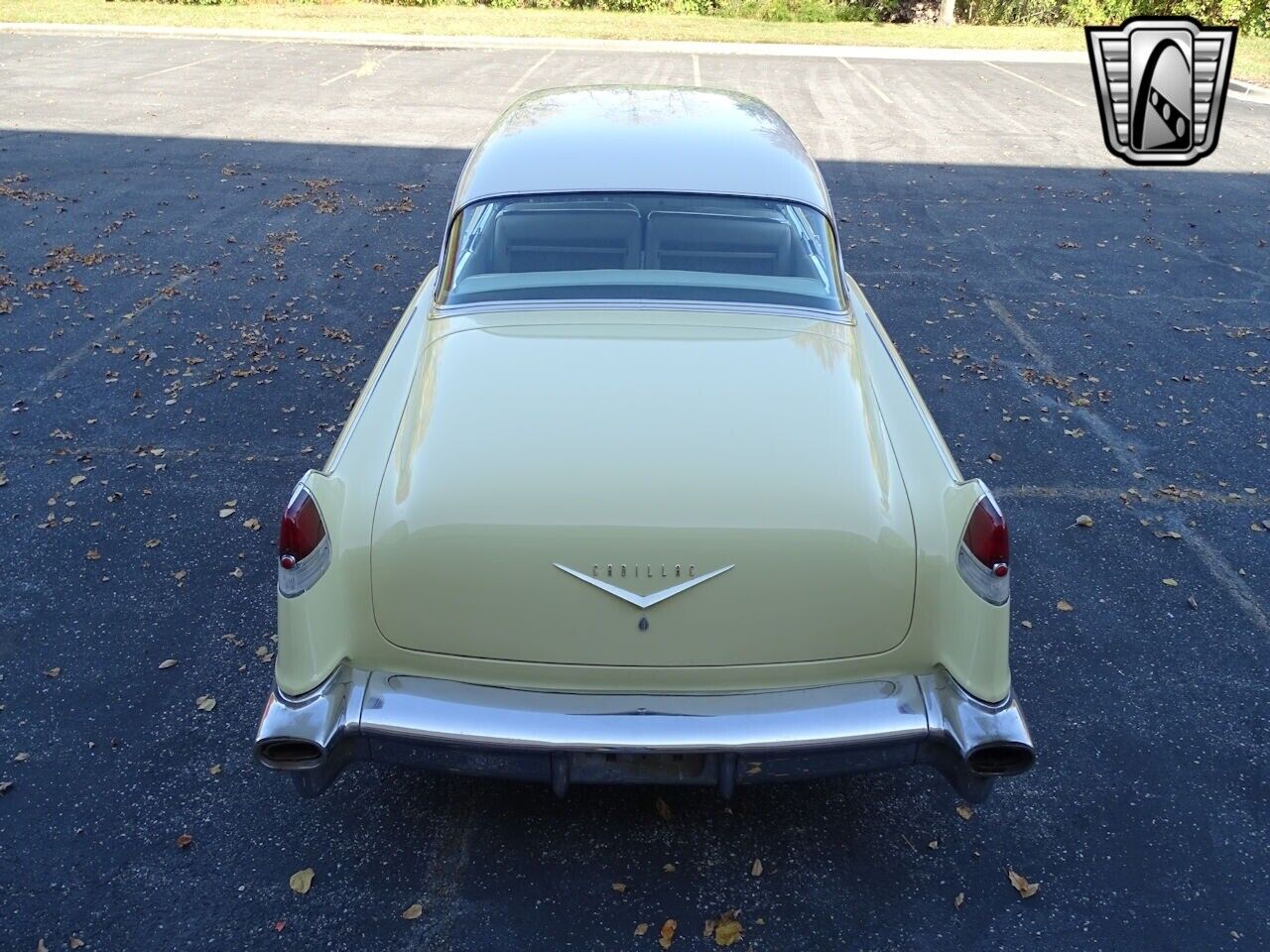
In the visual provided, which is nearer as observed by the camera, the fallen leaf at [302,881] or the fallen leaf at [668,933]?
the fallen leaf at [668,933]

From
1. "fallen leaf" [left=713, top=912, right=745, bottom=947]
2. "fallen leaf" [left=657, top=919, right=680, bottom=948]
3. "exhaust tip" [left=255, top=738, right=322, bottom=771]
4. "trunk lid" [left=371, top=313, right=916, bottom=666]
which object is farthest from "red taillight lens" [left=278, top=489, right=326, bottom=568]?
"fallen leaf" [left=713, top=912, right=745, bottom=947]

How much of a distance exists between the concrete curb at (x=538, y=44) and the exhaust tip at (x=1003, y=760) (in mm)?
20892

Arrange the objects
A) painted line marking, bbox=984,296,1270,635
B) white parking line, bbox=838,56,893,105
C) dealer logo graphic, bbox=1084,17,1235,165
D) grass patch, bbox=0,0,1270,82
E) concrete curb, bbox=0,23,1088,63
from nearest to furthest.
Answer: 1. painted line marking, bbox=984,296,1270,635
2. dealer logo graphic, bbox=1084,17,1235,165
3. white parking line, bbox=838,56,893,105
4. concrete curb, bbox=0,23,1088,63
5. grass patch, bbox=0,0,1270,82

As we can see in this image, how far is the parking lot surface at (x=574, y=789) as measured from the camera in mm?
3115

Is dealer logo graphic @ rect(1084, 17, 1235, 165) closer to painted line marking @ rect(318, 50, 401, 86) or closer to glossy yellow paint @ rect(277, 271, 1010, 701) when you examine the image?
painted line marking @ rect(318, 50, 401, 86)

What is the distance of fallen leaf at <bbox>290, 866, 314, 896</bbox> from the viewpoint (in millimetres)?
3121

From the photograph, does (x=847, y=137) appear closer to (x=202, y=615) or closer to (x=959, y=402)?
(x=959, y=402)

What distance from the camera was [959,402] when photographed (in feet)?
21.4

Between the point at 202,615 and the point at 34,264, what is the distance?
18.6ft

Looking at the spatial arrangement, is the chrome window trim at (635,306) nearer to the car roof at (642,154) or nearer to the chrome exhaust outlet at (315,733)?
the car roof at (642,154)

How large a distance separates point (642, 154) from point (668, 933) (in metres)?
3.04

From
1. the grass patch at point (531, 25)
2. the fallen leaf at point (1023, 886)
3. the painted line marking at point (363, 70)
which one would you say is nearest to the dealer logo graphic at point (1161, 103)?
the grass patch at point (531, 25)

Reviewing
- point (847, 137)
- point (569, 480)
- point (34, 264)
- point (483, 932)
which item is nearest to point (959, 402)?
point (569, 480)

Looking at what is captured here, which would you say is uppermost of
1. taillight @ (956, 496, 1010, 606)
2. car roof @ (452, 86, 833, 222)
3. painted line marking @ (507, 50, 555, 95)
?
car roof @ (452, 86, 833, 222)
